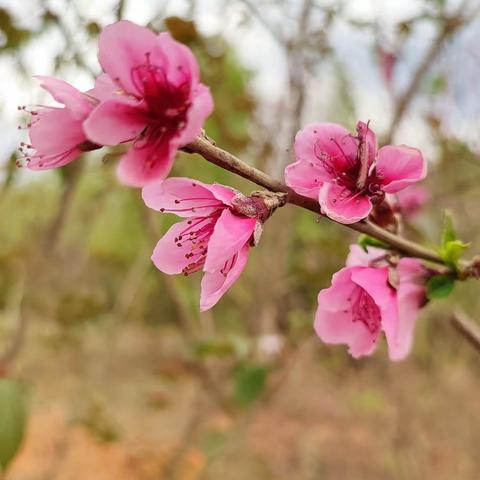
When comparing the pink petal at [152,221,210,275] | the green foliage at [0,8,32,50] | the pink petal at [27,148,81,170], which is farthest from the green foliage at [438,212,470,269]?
the green foliage at [0,8,32,50]

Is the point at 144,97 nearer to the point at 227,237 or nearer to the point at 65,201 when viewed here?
the point at 227,237

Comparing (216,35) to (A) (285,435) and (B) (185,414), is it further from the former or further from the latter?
(B) (185,414)

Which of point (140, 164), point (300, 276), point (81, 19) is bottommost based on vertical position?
point (300, 276)

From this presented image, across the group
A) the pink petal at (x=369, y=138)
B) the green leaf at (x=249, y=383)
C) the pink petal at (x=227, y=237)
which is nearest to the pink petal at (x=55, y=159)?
the pink petal at (x=227, y=237)

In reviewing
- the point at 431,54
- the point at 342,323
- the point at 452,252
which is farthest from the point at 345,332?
the point at 431,54

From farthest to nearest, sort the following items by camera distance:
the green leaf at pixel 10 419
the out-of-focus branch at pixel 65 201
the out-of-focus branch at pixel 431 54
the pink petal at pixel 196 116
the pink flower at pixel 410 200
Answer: the out-of-focus branch at pixel 431 54
the out-of-focus branch at pixel 65 201
the pink flower at pixel 410 200
the green leaf at pixel 10 419
the pink petal at pixel 196 116

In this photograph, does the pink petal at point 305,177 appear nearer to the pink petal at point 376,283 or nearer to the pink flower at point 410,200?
the pink petal at point 376,283

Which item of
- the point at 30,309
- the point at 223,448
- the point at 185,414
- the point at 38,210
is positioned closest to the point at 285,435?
the point at 185,414
